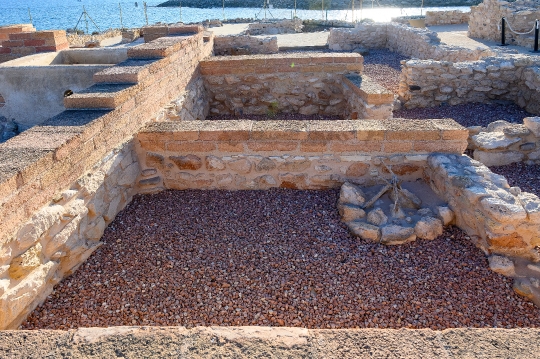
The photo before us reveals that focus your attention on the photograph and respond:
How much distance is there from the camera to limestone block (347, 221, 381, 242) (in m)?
3.75

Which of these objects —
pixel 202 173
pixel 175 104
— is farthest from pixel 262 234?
pixel 175 104

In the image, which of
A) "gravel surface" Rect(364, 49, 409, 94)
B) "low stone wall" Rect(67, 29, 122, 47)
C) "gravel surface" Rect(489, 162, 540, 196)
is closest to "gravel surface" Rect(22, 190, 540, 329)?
"gravel surface" Rect(489, 162, 540, 196)

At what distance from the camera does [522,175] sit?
5.33m

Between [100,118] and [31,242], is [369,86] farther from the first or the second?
[31,242]

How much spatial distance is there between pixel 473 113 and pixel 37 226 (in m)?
7.40

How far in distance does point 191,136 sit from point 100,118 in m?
0.94

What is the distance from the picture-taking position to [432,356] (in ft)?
6.15

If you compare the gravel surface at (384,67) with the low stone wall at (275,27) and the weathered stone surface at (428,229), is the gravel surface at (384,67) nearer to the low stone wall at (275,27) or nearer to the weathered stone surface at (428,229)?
the low stone wall at (275,27)

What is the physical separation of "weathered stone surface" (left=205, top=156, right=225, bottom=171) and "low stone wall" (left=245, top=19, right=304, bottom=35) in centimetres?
1419

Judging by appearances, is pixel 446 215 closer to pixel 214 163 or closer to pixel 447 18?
pixel 214 163

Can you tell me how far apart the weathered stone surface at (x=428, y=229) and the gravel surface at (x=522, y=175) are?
6.31 feet

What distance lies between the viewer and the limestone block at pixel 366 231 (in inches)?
147

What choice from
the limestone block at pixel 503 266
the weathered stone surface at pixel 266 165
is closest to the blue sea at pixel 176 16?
the weathered stone surface at pixel 266 165

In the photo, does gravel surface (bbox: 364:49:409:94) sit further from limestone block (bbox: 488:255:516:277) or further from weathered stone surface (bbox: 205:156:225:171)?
limestone block (bbox: 488:255:516:277)
